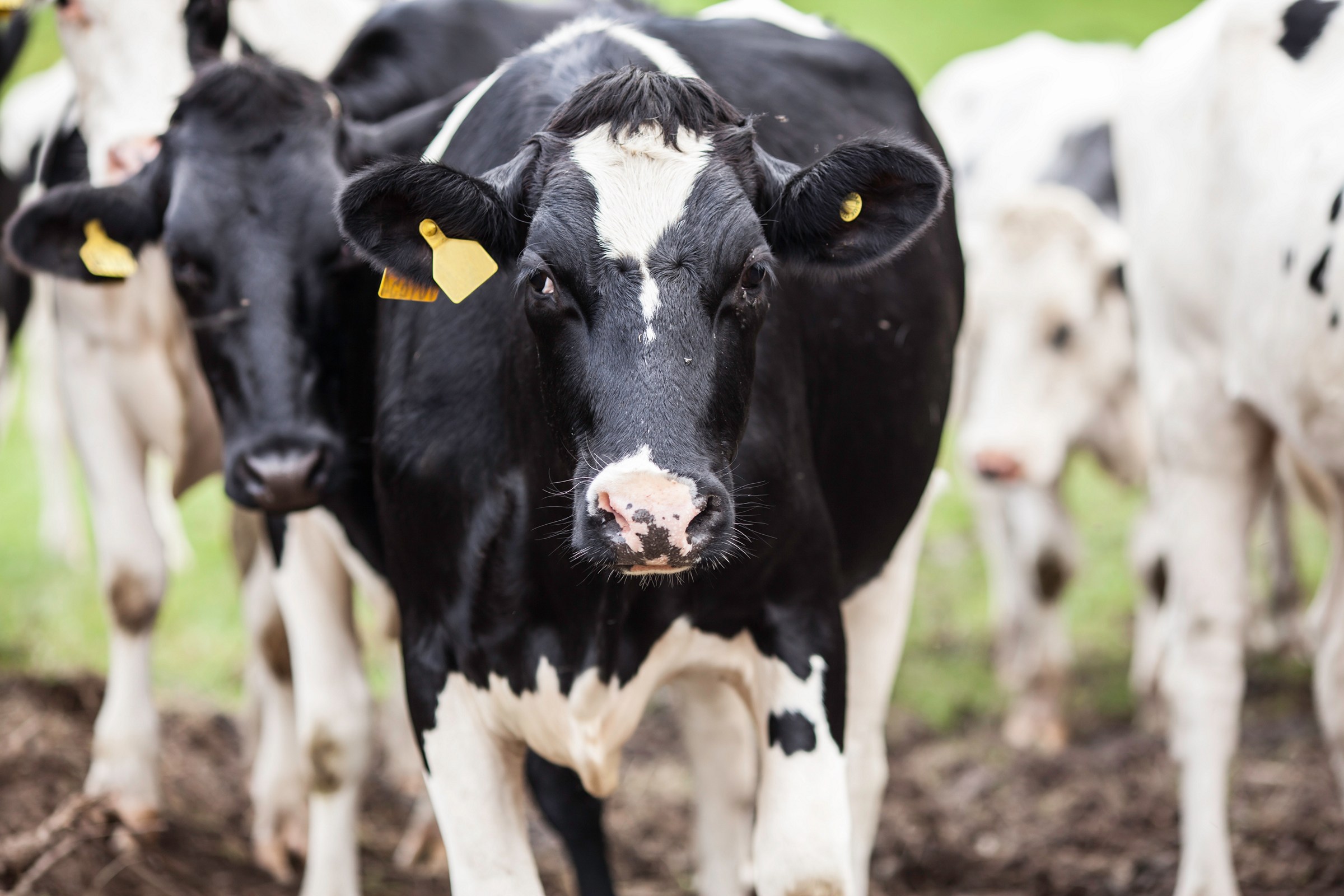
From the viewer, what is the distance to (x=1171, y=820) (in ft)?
18.0

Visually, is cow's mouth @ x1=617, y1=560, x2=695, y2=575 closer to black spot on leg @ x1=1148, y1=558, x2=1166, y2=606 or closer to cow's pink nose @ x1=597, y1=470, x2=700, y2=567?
cow's pink nose @ x1=597, y1=470, x2=700, y2=567

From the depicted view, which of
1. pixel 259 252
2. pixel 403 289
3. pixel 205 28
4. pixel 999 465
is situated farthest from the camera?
pixel 999 465

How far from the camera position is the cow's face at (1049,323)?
6812mm

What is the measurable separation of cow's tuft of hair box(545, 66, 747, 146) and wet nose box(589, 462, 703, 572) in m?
0.67

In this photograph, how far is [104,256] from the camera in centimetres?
411

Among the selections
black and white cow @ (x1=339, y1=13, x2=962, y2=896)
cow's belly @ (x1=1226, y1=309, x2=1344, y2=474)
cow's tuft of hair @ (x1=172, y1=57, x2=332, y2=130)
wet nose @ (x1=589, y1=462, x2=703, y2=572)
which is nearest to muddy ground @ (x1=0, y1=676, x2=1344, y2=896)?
cow's belly @ (x1=1226, y1=309, x2=1344, y2=474)

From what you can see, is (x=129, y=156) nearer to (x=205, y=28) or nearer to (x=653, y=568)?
(x=205, y=28)

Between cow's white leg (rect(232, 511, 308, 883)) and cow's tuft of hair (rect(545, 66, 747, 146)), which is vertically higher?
cow's tuft of hair (rect(545, 66, 747, 146))

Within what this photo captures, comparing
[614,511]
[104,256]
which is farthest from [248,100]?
[614,511]

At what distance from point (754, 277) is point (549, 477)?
583mm

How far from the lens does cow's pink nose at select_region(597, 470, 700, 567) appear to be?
2.67m

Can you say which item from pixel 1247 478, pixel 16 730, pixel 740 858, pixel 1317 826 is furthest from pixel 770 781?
pixel 16 730

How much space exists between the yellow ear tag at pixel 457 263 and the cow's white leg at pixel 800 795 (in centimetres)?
97

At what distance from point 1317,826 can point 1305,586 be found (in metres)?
3.58
